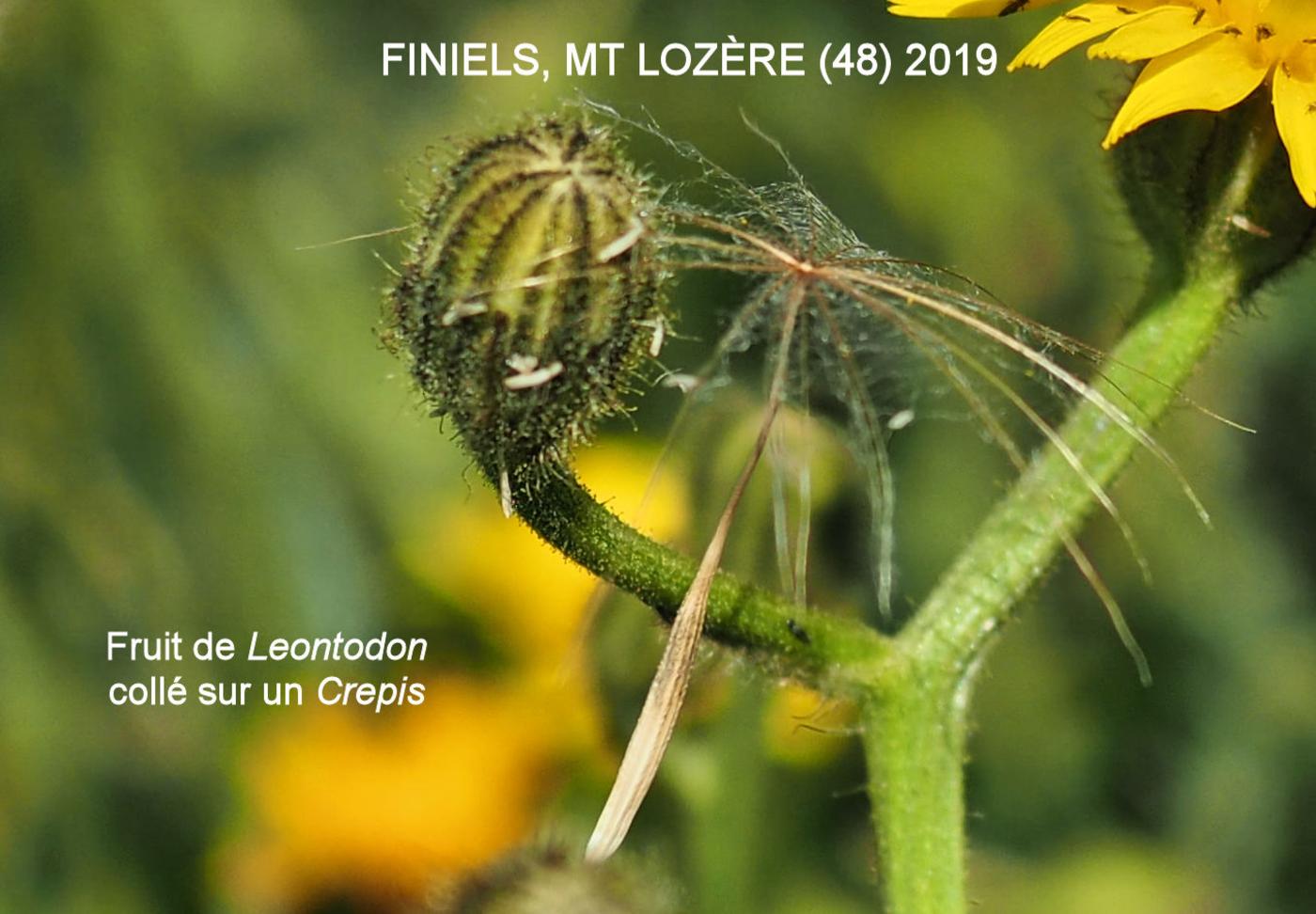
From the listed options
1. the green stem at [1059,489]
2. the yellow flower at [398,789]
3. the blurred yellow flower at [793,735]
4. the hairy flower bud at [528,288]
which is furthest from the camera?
the yellow flower at [398,789]

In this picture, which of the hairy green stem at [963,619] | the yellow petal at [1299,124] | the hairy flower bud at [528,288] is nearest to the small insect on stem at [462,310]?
the hairy flower bud at [528,288]

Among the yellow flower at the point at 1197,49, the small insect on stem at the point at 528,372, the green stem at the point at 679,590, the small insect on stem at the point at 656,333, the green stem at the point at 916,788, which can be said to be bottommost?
the green stem at the point at 916,788

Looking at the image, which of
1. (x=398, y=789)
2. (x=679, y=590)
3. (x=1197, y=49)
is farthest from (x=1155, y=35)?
(x=398, y=789)

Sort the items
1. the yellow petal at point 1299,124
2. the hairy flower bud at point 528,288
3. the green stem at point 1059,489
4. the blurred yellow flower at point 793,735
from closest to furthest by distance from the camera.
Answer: the hairy flower bud at point 528,288 → the yellow petal at point 1299,124 → the green stem at point 1059,489 → the blurred yellow flower at point 793,735

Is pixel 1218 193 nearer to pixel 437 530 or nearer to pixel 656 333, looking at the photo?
pixel 656 333

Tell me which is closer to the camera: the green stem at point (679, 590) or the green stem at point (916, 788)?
the green stem at point (679, 590)

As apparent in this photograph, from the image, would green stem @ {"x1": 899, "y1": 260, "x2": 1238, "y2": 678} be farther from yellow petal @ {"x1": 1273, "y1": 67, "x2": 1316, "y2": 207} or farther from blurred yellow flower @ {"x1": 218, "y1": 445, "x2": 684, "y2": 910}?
blurred yellow flower @ {"x1": 218, "y1": 445, "x2": 684, "y2": 910}

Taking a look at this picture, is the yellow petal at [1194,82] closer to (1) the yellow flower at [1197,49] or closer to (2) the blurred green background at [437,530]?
(1) the yellow flower at [1197,49]
